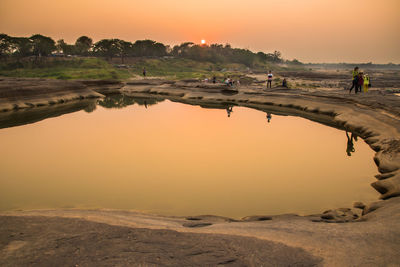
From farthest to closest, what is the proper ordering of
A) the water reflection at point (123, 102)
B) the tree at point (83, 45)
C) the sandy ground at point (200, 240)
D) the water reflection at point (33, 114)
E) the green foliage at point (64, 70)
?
the tree at point (83, 45) → the green foliage at point (64, 70) → the water reflection at point (123, 102) → the water reflection at point (33, 114) → the sandy ground at point (200, 240)

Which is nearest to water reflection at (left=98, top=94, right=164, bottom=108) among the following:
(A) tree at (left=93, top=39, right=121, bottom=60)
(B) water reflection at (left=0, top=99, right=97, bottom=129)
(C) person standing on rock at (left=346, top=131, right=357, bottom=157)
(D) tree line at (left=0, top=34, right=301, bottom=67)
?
(B) water reflection at (left=0, top=99, right=97, bottom=129)

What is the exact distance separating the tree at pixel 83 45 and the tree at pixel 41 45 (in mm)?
21720

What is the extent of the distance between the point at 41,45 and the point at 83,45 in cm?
3029

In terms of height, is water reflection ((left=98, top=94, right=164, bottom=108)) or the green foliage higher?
the green foliage

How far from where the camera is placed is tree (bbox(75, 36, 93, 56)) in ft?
446

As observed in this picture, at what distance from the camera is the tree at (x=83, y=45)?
13600cm

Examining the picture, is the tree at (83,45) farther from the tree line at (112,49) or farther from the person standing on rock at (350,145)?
the person standing on rock at (350,145)

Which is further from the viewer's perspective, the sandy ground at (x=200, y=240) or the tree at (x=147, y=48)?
the tree at (x=147, y=48)

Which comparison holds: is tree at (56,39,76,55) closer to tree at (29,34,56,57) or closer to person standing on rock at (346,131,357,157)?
tree at (29,34,56,57)

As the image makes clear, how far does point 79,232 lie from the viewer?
7309 millimetres

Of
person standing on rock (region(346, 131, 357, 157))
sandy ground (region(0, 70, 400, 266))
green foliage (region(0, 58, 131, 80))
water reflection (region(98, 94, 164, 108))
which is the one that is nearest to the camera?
sandy ground (region(0, 70, 400, 266))

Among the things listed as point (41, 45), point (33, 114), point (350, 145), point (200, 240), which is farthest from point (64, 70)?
point (200, 240)

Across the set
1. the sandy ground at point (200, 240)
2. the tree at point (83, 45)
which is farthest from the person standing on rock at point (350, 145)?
the tree at point (83, 45)

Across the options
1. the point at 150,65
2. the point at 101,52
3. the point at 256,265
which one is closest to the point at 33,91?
the point at 256,265
